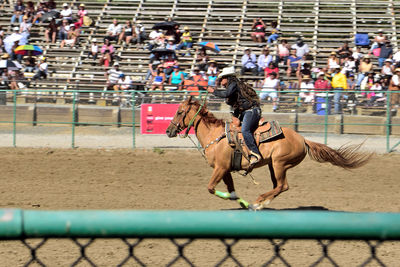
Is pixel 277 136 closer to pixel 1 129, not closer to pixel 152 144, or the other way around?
pixel 152 144

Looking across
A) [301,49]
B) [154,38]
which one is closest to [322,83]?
[301,49]

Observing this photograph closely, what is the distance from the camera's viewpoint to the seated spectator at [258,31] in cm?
2336

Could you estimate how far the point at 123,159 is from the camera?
1516cm

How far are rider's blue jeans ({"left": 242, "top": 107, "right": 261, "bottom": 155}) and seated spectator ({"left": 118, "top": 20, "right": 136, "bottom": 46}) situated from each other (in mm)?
15408

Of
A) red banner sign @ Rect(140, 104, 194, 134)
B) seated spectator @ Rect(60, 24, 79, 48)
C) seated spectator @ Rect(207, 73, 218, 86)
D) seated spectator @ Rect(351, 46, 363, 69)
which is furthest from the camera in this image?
seated spectator @ Rect(60, 24, 79, 48)

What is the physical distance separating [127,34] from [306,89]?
958cm

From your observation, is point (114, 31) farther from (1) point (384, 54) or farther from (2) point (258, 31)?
(1) point (384, 54)

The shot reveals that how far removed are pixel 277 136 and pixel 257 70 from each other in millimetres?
11369

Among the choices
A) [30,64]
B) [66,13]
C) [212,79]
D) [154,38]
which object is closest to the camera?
[212,79]

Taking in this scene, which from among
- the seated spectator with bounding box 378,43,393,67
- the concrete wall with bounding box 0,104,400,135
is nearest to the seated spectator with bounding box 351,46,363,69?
the seated spectator with bounding box 378,43,393,67

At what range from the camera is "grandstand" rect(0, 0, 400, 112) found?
2272 cm

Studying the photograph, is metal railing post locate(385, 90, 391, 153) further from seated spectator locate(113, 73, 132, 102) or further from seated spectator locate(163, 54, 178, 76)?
seated spectator locate(113, 73, 132, 102)

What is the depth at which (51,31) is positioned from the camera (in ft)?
83.3

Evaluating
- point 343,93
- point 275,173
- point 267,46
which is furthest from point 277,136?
point 267,46
